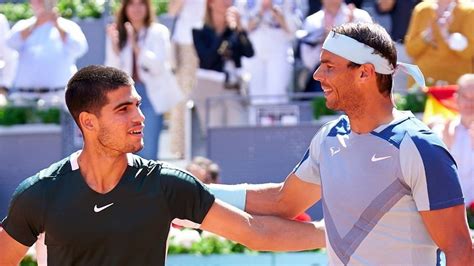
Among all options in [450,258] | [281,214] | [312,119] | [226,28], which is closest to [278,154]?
[312,119]

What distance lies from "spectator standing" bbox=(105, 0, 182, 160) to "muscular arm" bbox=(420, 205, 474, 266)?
6.91 m

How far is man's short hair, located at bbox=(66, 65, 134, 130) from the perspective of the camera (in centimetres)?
513

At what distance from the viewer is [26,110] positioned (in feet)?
39.2

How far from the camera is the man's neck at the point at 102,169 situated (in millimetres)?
5121

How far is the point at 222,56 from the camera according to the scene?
1190cm

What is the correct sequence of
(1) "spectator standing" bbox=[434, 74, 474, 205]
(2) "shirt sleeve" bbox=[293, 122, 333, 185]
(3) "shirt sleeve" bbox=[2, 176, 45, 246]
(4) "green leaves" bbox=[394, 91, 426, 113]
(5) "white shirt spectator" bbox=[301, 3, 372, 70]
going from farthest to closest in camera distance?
(5) "white shirt spectator" bbox=[301, 3, 372, 70]
(4) "green leaves" bbox=[394, 91, 426, 113]
(1) "spectator standing" bbox=[434, 74, 474, 205]
(2) "shirt sleeve" bbox=[293, 122, 333, 185]
(3) "shirt sleeve" bbox=[2, 176, 45, 246]

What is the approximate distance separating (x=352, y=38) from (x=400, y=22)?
7.42m

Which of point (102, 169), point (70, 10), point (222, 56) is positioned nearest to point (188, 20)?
point (222, 56)

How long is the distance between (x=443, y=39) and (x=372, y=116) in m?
6.35

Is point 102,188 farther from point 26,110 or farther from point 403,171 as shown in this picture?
point 26,110

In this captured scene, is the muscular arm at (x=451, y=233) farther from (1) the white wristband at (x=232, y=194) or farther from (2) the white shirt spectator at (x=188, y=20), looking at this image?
(2) the white shirt spectator at (x=188, y=20)

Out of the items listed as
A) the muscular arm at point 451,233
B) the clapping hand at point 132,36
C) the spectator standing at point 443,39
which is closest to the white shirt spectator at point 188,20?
the clapping hand at point 132,36

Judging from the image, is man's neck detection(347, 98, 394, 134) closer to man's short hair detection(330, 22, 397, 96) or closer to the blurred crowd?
man's short hair detection(330, 22, 397, 96)

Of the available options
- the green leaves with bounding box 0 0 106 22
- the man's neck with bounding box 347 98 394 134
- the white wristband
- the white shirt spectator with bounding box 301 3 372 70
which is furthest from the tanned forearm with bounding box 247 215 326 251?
the green leaves with bounding box 0 0 106 22
